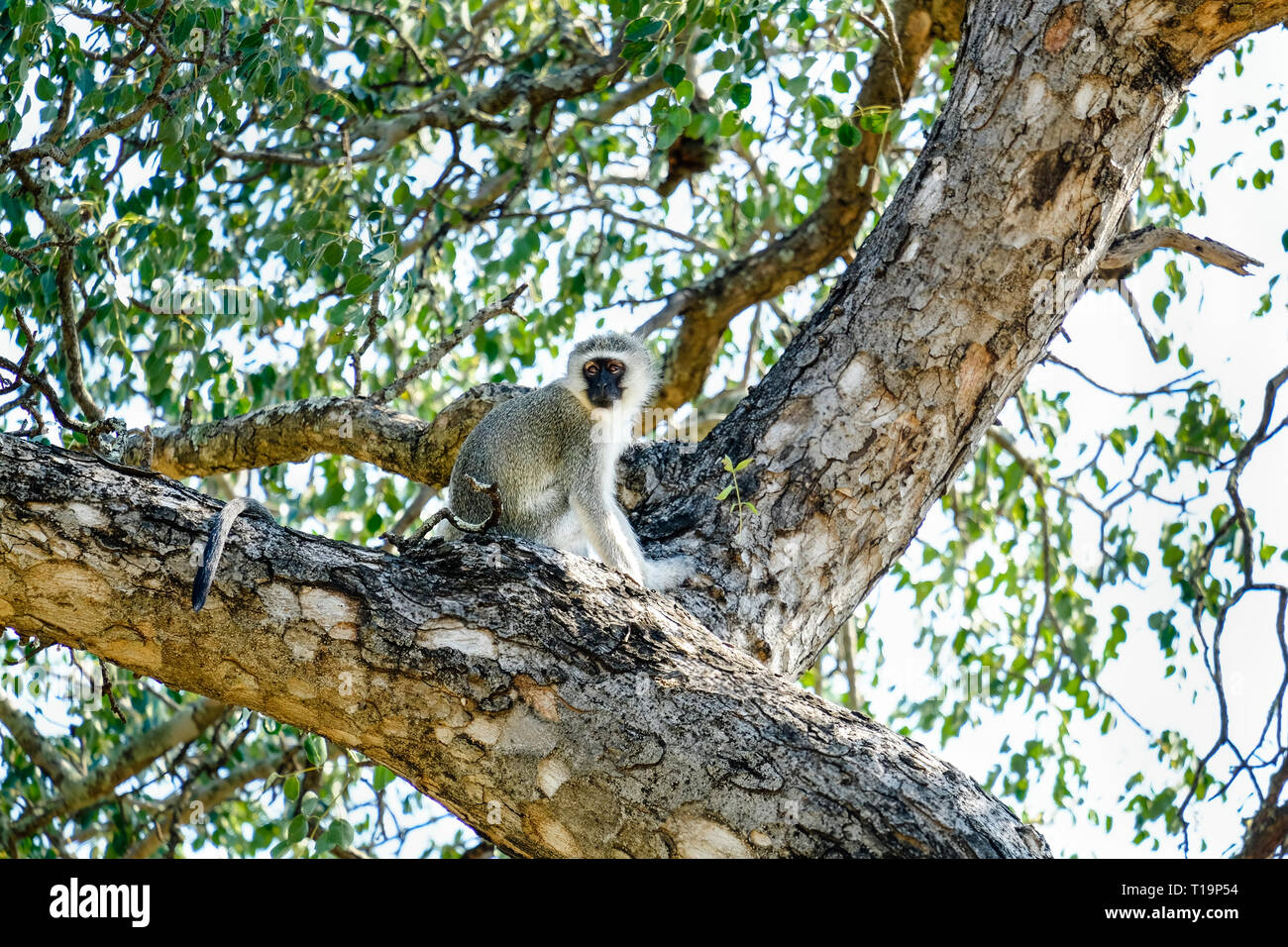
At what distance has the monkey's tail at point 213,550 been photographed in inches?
98.6

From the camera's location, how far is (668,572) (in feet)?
11.4

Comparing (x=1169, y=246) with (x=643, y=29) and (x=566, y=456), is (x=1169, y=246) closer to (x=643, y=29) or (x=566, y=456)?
(x=643, y=29)

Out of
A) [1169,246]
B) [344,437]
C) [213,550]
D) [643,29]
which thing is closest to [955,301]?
[1169,246]

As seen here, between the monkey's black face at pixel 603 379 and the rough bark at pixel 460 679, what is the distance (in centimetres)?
235

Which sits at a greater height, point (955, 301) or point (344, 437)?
point (344, 437)

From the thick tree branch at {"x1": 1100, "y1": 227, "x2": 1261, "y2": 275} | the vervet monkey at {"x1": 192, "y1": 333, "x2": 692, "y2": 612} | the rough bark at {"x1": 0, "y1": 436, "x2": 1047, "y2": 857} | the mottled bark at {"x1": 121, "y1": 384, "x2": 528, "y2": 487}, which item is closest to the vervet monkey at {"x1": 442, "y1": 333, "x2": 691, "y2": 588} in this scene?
the vervet monkey at {"x1": 192, "y1": 333, "x2": 692, "y2": 612}

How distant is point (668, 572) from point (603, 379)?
177cm

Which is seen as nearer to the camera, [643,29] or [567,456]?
[643,29]

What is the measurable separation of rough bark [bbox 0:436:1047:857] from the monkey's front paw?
27.4 inches

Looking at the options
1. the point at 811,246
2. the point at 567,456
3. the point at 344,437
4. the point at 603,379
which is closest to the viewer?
the point at 344,437

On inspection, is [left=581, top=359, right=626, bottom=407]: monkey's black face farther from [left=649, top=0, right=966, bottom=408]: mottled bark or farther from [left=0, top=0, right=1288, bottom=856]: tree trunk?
[left=0, top=0, right=1288, bottom=856]: tree trunk

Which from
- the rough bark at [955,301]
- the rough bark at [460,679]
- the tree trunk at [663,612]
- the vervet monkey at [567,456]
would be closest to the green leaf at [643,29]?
the rough bark at [955,301]

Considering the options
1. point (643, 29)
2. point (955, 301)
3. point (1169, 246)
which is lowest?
point (955, 301)
